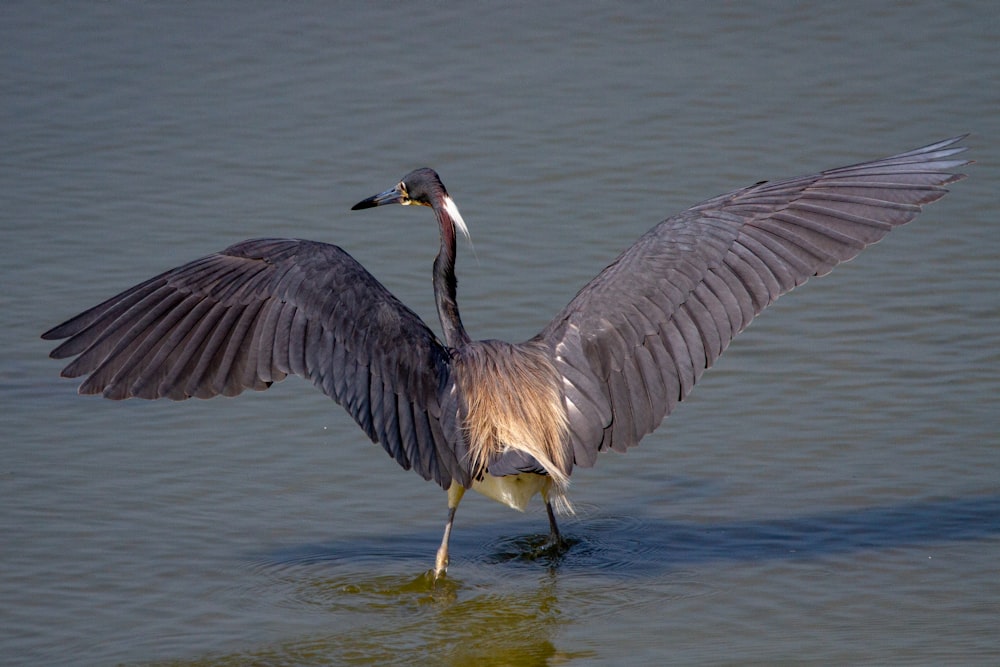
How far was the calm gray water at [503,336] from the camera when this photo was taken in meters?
7.11

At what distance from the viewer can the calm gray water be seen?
7109 millimetres

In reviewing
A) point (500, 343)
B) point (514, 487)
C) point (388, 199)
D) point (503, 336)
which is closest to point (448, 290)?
point (500, 343)

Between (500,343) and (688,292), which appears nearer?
(688,292)

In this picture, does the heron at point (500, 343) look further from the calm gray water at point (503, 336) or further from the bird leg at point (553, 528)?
the calm gray water at point (503, 336)

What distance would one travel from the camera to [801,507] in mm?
8227

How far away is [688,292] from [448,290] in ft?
4.53

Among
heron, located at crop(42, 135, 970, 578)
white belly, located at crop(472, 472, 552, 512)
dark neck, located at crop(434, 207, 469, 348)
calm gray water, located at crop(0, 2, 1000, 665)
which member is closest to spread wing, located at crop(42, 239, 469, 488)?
heron, located at crop(42, 135, 970, 578)

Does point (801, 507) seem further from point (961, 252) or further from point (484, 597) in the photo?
point (961, 252)

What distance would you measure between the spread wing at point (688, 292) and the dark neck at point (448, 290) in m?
0.61

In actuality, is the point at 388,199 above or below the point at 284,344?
above

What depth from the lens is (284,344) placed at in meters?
7.09

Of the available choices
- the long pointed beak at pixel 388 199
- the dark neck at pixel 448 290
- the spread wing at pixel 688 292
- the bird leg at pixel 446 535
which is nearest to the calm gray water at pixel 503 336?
the bird leg at pixel 446 535

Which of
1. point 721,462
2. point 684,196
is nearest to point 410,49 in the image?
point 684,196

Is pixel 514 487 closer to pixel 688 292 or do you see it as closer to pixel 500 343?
pixel 500 343
